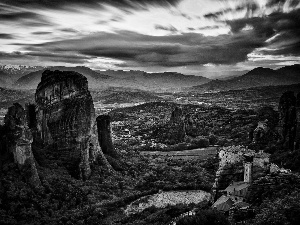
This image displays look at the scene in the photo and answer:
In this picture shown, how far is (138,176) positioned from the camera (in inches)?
3142

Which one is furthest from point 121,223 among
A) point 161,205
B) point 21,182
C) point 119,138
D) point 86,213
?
point 119,138

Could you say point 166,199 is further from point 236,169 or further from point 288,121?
point 288,121

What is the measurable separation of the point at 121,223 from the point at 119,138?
86.5 m

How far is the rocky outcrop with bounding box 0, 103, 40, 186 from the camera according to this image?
55.5 m

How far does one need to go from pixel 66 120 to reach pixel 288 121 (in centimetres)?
5492

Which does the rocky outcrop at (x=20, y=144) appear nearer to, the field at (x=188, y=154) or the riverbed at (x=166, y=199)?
the riverbed at (x=166, y=199)

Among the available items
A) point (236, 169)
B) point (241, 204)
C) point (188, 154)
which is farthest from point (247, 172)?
point (188, 154)

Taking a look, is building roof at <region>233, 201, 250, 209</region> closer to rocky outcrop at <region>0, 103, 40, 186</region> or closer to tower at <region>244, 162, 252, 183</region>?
tower at <region>244, 162, 252, 183</region>

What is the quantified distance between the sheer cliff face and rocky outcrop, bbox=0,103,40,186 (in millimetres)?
10696

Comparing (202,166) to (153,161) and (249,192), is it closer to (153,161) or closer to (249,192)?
(153,161)

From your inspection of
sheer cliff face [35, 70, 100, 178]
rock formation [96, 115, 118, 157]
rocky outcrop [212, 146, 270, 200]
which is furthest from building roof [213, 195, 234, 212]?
rock formation [96, 115, 118, 157]

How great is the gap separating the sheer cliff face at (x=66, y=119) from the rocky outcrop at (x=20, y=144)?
1070 cm

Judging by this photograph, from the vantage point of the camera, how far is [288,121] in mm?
90000

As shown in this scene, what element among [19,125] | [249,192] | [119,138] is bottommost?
[119,138]
